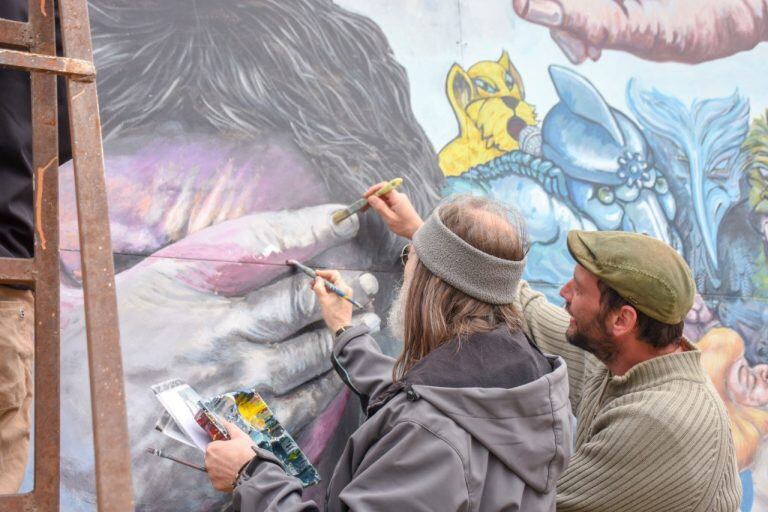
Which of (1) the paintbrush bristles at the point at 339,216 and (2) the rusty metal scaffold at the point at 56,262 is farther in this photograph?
(1) the paintbrush bristles at the point at 339,216

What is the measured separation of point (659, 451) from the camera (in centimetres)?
223

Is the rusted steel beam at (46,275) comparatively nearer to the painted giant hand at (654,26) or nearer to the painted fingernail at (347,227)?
the painted fingernail at (347,227)

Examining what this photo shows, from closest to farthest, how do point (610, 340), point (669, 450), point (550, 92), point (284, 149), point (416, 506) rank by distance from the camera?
point (416, 506) → point (669, 450) → point (610, 340) → point (284, 149) → point (550, 92)

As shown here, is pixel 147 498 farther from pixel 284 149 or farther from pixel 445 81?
pixel 445 81

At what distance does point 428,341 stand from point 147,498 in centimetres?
93

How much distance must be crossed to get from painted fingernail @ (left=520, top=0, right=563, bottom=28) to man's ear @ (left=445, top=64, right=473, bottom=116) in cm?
37

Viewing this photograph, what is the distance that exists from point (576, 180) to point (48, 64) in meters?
2.23

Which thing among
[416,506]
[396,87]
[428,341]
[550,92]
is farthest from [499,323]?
[550,92]

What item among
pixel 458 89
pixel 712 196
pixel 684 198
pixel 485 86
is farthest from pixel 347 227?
pixel 712 196

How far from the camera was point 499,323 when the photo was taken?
6.34 feet

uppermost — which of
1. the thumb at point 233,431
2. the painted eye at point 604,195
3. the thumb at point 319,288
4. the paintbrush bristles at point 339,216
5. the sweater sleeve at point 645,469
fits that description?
the paintbrush bristles at point 339,216

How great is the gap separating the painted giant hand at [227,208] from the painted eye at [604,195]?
85 cm

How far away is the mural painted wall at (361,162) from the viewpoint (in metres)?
2.43

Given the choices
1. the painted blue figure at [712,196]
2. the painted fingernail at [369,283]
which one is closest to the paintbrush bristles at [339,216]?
the painted fingernail at [369,283]
